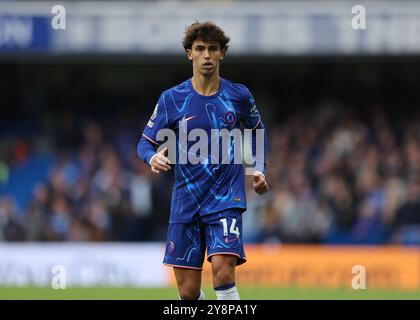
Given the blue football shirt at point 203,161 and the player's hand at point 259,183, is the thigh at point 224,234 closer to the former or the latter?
the blue football shirt at point 203,161

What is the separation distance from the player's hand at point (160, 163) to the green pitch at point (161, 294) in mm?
5051

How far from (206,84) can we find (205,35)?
0.38 m

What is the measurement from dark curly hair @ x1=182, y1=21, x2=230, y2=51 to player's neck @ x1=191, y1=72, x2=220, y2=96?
0.78 feet

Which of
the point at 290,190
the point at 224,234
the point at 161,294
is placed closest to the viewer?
the point at 224,234

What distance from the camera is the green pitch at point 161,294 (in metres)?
12.9

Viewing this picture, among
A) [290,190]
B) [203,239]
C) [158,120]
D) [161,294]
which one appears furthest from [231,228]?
[290,190]

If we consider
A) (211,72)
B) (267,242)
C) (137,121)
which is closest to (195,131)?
(211,72)

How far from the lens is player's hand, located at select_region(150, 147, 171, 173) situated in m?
7.64

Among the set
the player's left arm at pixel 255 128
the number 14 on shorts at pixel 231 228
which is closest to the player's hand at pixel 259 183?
the player's left arm at pixel 255 128

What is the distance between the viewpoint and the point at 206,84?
797cm

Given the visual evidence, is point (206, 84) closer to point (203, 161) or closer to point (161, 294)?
point (203, 161)

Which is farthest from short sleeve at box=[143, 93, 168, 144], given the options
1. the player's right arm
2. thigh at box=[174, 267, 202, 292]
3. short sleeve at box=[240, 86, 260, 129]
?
thigh at box=[174, 267, 202, 292]

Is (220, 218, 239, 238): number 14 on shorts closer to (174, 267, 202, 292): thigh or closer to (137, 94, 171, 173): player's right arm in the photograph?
(174, 267, 202, 292): thigh

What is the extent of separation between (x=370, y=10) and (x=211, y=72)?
12566mm
